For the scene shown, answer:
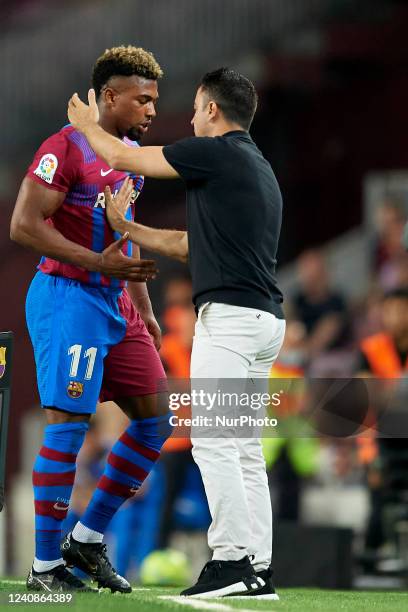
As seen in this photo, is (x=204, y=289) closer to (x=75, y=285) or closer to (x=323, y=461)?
(x=75, y=285)

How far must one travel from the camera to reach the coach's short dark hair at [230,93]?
676cm

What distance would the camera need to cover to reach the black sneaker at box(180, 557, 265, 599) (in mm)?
6500

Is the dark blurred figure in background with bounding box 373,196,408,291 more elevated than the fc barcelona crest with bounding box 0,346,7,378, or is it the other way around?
the dark blurred figure in background with bounding box 373,196,408,291

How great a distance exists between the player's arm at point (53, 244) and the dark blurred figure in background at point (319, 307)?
23.1ft

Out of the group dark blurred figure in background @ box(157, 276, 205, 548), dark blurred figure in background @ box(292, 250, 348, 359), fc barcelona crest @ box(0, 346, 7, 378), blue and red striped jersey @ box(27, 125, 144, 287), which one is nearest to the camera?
fc barcelona crest @ box(0, 346, 7, 378)

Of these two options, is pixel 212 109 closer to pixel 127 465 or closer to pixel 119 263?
pixel 119 263

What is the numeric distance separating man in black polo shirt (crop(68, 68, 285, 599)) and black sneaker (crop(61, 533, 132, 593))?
53 centimetres

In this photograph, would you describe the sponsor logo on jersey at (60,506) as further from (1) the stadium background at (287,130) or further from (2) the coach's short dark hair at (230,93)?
(1) the stadium background at (287,130)

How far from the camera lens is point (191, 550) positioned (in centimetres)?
1218

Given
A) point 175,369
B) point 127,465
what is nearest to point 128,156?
point 127,465

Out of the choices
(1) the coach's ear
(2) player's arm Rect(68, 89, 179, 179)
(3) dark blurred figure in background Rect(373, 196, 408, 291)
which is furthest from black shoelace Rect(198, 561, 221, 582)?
(3) dark blurred figure in background Rect(373, 196, 408, 291)

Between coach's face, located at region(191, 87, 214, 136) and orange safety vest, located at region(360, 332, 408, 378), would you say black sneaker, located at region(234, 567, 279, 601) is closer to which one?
coach's face, located at region(191, 87, 214, 136)

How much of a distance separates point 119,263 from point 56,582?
147 centimetres

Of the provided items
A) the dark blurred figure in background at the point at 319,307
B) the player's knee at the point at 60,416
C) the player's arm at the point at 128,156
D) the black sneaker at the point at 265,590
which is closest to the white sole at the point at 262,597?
the black sneaker at the point at 265,590
